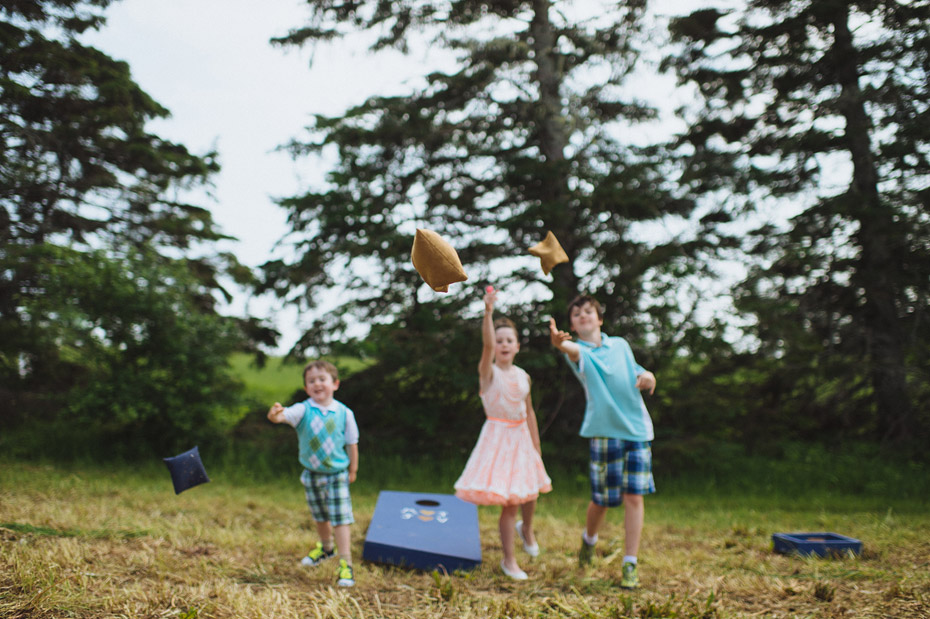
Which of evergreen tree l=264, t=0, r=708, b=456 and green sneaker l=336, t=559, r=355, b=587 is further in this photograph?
evergreen tree l=264, t=0, r=708, b=456

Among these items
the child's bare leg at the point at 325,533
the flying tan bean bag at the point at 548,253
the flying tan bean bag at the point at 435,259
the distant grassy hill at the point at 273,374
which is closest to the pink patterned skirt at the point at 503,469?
the child's bare leg at the point at 325,533

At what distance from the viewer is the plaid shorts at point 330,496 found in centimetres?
407

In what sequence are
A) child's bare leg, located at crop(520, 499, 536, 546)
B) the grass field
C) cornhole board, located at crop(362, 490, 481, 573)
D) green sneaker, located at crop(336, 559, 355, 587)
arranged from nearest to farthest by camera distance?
the grass field, green sneaker, located at crop(336, 559, 355, 587), cornhole board, located at crop(362, 490, 481, 573), child's bare leg, located at crop(520, 499, 536, 546)

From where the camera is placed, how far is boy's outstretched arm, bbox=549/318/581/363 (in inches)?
155

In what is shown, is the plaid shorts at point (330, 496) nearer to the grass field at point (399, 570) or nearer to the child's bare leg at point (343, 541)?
the child's bare leg at point (343, 541)

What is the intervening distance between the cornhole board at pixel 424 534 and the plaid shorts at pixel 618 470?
0.98 m

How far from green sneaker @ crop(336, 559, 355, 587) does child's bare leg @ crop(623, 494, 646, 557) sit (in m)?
1.76

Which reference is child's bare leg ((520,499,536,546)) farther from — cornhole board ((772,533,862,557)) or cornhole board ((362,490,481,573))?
cornhole board ((772,533,862,557))

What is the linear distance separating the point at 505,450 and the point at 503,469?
0.14 meters

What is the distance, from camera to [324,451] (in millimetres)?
4055

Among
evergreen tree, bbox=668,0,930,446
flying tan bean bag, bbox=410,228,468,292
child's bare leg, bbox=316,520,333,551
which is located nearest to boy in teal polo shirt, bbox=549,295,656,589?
flying tan bean bag, bbox=410,228,468,292

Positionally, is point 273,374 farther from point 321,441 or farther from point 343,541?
point 343,541

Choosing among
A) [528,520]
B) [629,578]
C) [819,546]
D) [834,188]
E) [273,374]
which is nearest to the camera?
[629,578]

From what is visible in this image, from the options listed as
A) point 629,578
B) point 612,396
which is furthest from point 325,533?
point 612,396
